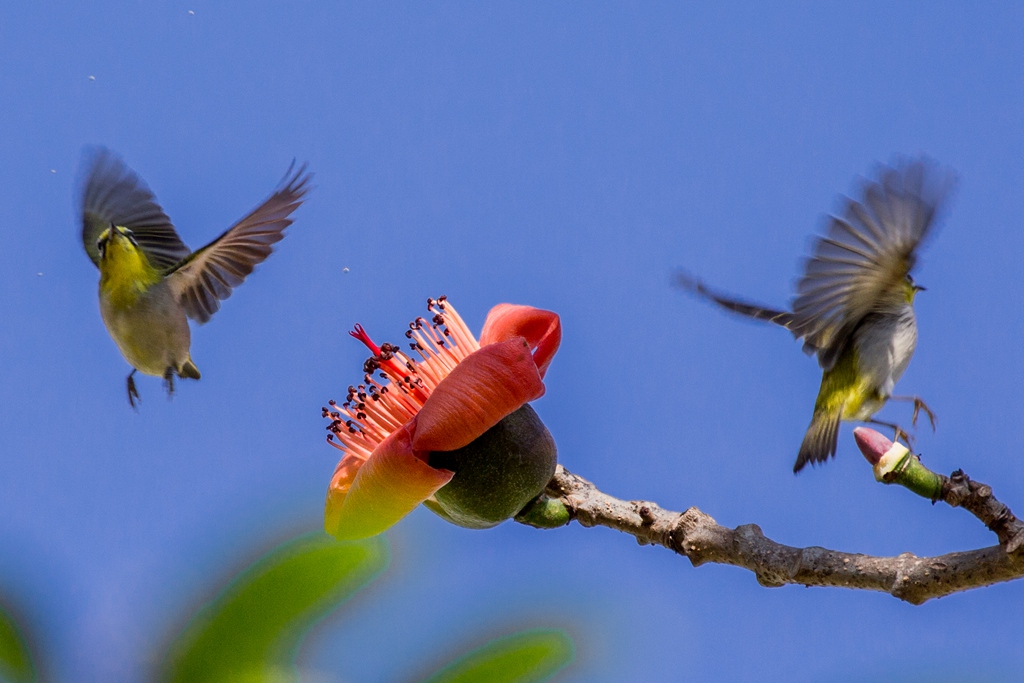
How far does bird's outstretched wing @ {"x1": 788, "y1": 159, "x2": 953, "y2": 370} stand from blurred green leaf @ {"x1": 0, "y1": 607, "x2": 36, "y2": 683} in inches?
144

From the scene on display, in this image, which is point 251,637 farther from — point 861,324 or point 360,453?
point 861,324

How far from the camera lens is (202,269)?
→ 6.02 meters

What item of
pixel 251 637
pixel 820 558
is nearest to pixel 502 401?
pixel 820 558

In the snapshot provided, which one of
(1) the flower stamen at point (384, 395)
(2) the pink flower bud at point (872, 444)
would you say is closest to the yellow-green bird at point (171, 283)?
(1) the flower stamen at point (384, 395)

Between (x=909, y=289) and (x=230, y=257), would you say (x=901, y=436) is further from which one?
(x=230, y=257)

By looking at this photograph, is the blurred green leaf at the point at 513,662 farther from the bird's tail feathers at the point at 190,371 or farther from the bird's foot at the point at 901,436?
the bird's tail feathers at the point at 190,371

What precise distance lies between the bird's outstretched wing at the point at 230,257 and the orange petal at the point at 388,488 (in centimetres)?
306

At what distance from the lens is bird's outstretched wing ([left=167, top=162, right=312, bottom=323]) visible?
5.73 m

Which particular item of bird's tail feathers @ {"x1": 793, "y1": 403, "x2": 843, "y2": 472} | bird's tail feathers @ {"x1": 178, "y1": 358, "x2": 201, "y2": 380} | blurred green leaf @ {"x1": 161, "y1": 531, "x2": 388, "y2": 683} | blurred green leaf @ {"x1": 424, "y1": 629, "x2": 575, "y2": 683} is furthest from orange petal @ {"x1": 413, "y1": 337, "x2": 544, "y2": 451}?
bird's tail feathers @ {"x1": 178, "y1": 358, "x2": 201, "y2": 380}

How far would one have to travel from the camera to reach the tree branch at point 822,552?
2.45m

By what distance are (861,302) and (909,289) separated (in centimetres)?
25

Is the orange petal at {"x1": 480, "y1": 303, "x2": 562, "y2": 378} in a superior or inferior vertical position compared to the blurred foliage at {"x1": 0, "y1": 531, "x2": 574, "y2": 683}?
superior

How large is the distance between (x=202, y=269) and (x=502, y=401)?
3.66 m

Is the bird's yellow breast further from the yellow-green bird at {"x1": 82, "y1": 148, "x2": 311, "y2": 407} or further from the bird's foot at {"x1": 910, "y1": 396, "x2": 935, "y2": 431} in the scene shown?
the bird's foot at {"x1": 910, "y1": 396, "x2": 935, "y2": 431}
